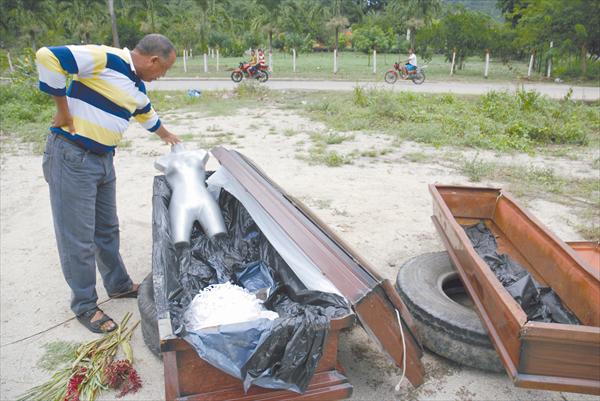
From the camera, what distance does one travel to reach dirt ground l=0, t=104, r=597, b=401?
108 inches

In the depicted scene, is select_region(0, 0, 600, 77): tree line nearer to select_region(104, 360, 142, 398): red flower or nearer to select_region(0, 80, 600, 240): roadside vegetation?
select_region(0, 80, 600, 240): roadside vegetation

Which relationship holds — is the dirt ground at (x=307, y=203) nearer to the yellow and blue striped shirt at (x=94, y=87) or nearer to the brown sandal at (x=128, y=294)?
the brown sandal at (x=128, y=294)

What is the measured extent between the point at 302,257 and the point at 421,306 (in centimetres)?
85

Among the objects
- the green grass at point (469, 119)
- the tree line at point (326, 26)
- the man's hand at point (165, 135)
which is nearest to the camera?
the man's hand at point (165, 135)

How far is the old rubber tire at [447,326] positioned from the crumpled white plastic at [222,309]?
1.00 metres

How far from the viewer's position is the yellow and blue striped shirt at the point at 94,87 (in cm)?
257

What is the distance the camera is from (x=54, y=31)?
98.5 feet

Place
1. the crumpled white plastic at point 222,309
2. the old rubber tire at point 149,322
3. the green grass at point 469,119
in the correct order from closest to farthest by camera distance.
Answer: the crumpled white plastic at point 222,309 → the old rubber tire at point 149,322 → the green grass at point 469,119

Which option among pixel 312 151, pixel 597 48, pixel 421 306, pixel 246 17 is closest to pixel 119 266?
pixel 421 306

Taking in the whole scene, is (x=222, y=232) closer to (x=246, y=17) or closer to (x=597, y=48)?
(x=597, y=48)

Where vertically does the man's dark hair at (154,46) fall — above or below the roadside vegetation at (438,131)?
above

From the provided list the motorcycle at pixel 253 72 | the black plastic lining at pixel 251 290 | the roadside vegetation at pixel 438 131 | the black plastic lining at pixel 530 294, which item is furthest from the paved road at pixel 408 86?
the black plastic lining at pixel 530 294

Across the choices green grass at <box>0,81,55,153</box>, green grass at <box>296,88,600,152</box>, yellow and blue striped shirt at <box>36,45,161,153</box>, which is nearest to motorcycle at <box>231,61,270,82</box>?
green grass at <box>296,88,600,152</box>

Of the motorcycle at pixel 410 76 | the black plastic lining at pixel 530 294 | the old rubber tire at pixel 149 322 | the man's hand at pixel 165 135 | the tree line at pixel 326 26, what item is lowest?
the old rubber tire at pixel 149 322
